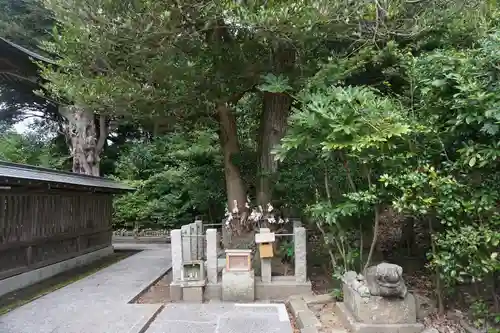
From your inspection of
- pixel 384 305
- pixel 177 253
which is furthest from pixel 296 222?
pixel 384 305

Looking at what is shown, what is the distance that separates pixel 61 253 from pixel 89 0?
6.34 m

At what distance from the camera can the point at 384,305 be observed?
4.53 m

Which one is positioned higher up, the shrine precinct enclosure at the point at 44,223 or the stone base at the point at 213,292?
the shrine precinct enclosure at the point at 44,223

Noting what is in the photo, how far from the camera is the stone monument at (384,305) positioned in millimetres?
4414

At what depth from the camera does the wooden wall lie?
7.57 m

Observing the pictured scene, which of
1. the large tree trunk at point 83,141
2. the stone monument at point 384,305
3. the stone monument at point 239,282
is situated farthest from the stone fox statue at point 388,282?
the large tree trunk at point 83,141

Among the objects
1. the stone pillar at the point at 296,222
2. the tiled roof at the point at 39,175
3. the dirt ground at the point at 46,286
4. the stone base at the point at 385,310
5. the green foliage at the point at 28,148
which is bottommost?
the dirt ground at the point at 46,286

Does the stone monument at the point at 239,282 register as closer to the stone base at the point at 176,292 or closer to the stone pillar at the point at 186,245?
the stone base at the point at 176,292

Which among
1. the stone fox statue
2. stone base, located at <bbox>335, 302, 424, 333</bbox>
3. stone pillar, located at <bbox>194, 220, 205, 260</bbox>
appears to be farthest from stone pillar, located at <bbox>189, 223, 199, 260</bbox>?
the stone fox statue

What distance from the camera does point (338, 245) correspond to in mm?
5848

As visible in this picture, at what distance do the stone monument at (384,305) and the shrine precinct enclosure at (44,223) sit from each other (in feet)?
18.9

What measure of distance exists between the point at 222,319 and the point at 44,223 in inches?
214

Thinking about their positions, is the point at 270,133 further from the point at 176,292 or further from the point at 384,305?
the point at 384,305

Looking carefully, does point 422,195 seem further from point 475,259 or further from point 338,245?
point 338,245
